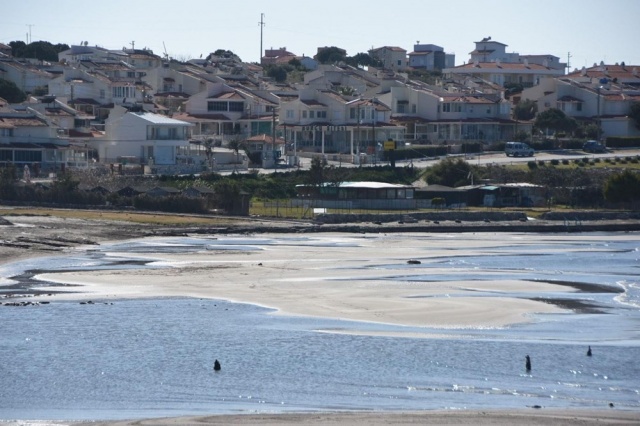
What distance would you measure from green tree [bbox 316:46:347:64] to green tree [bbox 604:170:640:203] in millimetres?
102231

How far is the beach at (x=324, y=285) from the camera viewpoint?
81.4ft

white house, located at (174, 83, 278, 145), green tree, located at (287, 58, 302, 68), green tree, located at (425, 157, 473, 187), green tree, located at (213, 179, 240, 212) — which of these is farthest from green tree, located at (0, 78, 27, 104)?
green tree, located at (287, 58, 302, 68)

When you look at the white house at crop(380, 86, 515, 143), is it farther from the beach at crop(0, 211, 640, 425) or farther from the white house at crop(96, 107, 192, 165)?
the beach at crop(0, 211, 640, 425)

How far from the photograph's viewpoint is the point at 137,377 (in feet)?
94.2

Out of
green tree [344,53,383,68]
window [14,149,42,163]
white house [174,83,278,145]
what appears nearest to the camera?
window [14,149,42,163]

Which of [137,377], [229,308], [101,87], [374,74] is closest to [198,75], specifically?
[101,87]

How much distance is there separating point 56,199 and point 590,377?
46.9m

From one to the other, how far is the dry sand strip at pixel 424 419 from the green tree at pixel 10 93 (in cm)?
Answer: 8895

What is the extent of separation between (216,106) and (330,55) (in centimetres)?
7401

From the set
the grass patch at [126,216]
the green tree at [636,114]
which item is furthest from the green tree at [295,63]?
the grass patch at [126,216]

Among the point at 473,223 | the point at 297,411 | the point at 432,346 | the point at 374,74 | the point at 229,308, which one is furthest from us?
the point at 374,74

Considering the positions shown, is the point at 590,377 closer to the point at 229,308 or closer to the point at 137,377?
the point at 137,377

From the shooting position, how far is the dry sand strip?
24.1 meters

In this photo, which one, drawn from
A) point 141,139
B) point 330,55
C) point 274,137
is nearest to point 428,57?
point 330,55
